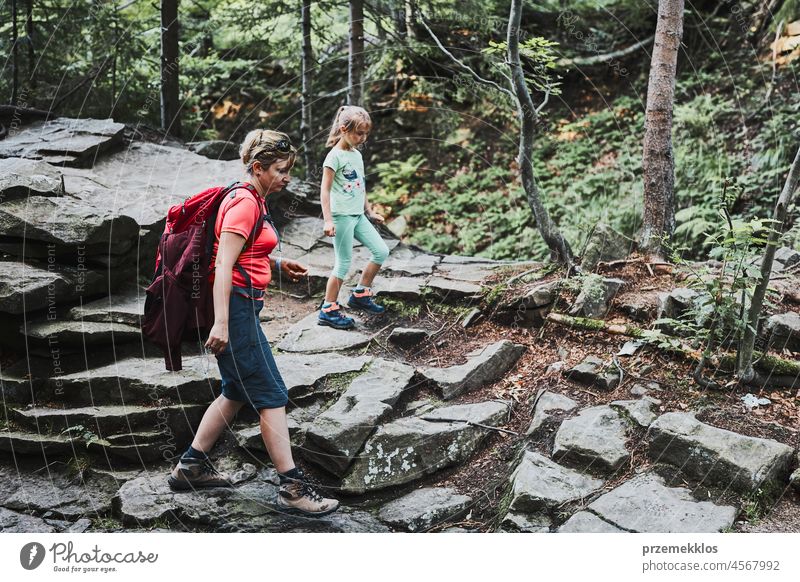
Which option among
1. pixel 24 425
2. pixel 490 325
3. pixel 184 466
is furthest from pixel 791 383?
pixel 24 425

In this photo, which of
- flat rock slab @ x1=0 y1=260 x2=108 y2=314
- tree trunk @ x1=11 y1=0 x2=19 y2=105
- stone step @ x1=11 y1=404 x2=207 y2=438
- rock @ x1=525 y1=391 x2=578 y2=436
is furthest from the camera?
tree trunk @ x1=11 y1=0 x2=19 y2=105

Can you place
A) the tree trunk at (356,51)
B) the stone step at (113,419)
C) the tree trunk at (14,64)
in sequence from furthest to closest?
1. the tree trunk at (356,51)
2. the tree trunk at (14,64)
3. the stone step at (113,419)

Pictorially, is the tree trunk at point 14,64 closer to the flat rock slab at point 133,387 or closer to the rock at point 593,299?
the flat rock slab at point 133,387

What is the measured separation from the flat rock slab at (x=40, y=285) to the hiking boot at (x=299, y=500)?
83.2 inches

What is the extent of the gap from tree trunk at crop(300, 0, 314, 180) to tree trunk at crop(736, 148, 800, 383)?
4.93 meters

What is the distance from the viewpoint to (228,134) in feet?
31.9

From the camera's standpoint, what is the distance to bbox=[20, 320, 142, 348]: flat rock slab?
417 cm

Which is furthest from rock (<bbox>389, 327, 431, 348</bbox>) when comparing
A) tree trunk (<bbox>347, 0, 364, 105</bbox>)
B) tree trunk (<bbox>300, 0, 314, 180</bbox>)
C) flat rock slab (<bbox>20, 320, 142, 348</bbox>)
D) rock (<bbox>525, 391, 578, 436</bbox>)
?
tree trunk (<bbox>300, 0, 314, 180</bbox>)

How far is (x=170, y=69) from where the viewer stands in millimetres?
7176

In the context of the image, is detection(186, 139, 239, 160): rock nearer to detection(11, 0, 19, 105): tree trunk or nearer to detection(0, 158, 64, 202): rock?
detection(11, 0, 19, 105): tree trunk

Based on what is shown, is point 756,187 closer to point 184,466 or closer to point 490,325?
point 490,325

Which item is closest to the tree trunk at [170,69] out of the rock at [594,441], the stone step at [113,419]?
the stone step at [113,419]

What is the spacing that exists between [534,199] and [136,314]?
3.32m

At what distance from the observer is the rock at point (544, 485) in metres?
3.38
